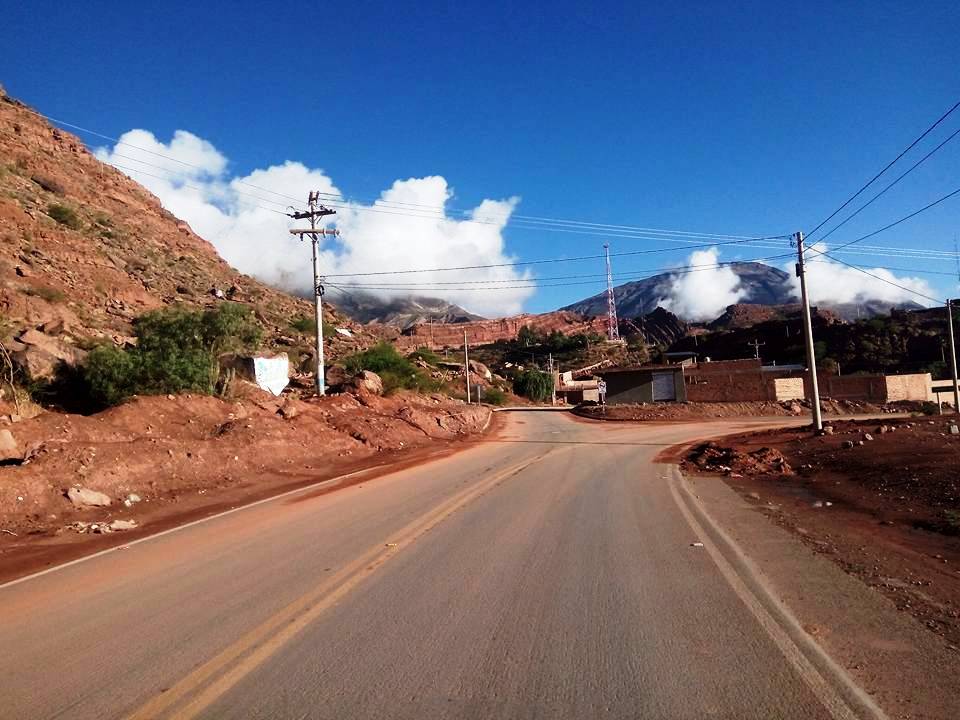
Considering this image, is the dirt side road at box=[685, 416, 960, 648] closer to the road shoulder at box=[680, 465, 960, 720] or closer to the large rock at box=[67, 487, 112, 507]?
the road shoulder at box=[680, 465, 960, 720]

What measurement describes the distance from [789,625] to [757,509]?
6958 mm

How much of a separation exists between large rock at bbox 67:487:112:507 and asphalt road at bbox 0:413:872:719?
4.13 m

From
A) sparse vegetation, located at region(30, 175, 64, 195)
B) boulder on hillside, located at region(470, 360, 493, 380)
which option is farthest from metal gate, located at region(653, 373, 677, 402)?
sparse vegetation, located at region(30, 175, 64, 195)

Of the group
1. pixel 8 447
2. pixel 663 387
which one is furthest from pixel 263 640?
pixel 663 387

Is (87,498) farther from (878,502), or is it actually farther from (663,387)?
(663,387)

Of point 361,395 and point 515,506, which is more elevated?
point 361,395

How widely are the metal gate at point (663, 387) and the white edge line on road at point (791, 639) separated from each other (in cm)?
5522

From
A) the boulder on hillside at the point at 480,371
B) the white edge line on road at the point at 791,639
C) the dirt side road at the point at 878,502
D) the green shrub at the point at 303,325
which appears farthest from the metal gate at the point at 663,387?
the white edge line on road at the point at 791,639

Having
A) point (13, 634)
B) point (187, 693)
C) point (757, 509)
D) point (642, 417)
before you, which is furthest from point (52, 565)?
point (642, 417)

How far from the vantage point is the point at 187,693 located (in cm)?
463

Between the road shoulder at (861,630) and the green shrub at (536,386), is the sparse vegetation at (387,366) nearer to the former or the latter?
the road shoulder at (861,630)

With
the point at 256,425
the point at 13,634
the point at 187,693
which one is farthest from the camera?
the point at 256,425

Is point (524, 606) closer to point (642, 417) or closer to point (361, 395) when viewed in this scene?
point (361, 395)

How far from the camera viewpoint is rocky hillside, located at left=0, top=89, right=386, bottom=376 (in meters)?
27.0
